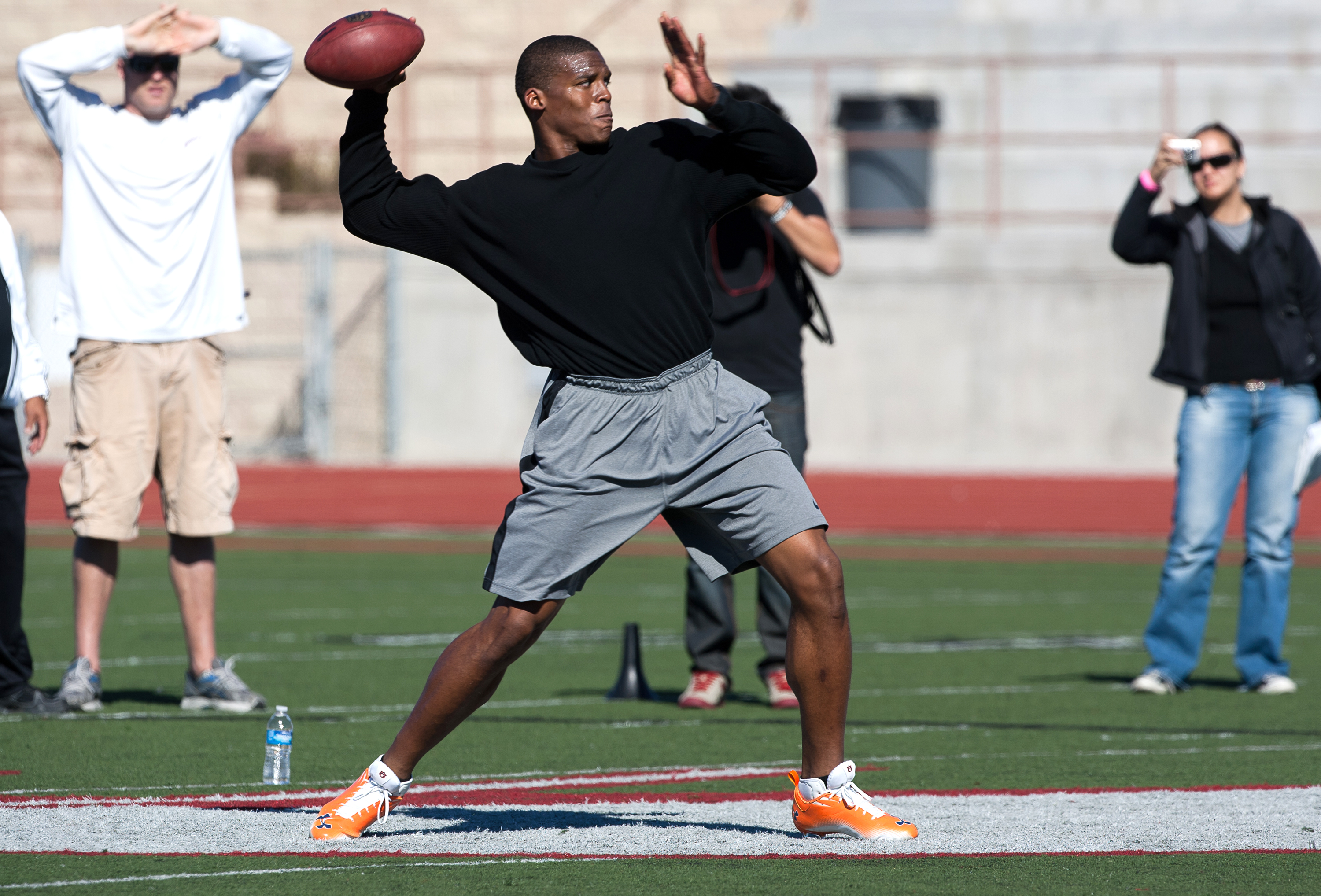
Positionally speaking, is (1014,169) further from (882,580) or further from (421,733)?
(421,733)

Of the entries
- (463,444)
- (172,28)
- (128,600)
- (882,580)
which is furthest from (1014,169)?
(172,28)

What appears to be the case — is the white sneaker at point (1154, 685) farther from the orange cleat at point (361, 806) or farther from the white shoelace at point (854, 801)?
the orange cleat at point (361, 806)

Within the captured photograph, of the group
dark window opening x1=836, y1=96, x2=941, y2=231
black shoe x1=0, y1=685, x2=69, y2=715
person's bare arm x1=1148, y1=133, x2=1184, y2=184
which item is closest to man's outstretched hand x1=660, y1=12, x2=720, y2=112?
person's bare arm x1=1148, y1=133, x2=1184, y2=184

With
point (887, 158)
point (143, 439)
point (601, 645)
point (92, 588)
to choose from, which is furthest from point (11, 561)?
point (887, 158)

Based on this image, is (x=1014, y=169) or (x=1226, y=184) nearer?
(x=1226, y=184)

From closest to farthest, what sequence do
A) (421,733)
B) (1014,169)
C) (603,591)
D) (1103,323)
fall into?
(421,733) → (603,591) → (1103,323) → (1014,169)

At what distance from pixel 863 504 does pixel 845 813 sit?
46.3ft

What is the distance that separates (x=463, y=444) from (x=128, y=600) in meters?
11.7

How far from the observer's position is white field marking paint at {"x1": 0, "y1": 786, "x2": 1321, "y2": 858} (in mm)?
5016

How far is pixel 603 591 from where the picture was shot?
511 inches

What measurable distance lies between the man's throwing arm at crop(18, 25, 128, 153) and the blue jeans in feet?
15.9

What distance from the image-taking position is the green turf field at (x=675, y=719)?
474 cm

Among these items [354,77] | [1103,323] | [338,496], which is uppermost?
[354,77]

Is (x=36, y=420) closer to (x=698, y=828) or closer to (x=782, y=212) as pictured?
(x=782, y=212)
